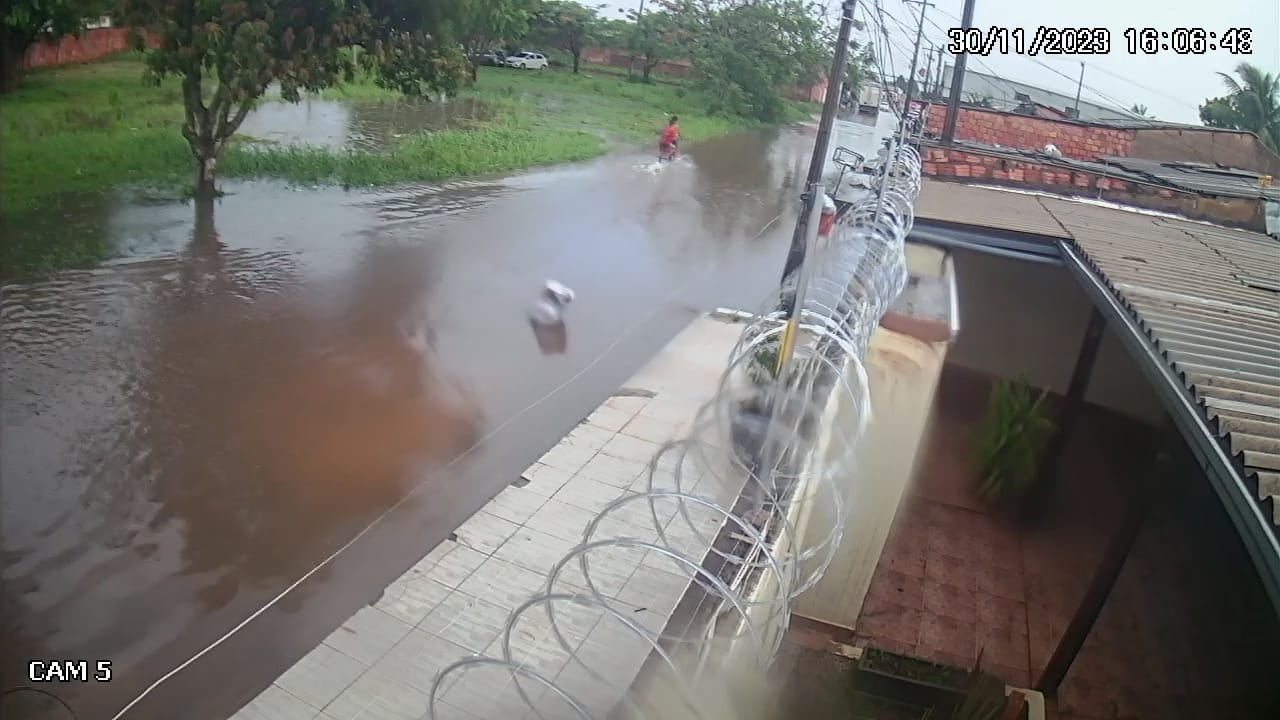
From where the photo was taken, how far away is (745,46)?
23844 millimetres

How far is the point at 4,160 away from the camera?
360 inches

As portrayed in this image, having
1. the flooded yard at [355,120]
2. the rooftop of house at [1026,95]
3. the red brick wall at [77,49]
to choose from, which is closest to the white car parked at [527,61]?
the flooded yard at [355,120]

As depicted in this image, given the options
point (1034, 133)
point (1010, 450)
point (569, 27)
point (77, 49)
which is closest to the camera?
point (1010, 450)

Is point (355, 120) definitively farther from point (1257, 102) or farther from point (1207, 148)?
point (1257, 102)

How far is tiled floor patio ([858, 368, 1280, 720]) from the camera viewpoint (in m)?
4.27

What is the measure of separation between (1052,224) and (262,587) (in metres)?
Result: 5.39

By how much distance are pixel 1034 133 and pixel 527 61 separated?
14745 millimetres

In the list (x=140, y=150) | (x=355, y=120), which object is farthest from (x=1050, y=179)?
(x=355, y=120)

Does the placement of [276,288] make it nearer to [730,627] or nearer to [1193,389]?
[730,627]

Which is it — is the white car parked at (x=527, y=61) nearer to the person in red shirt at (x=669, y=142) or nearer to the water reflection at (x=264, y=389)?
the person in red shirt at (x=669, y=142)

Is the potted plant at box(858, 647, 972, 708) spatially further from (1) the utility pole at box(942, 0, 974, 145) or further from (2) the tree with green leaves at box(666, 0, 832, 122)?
(2) the tree with green leaves at box(666, 0, 832, 122)

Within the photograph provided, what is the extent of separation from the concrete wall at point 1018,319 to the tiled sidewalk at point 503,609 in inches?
102

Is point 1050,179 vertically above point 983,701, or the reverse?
point 1050,179

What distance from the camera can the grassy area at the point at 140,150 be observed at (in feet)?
29.0
